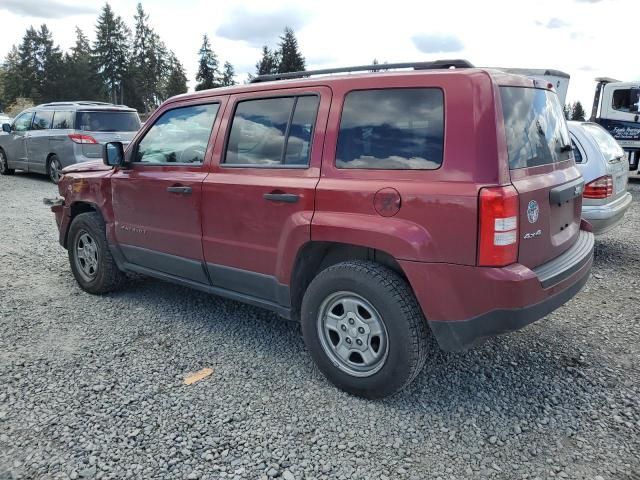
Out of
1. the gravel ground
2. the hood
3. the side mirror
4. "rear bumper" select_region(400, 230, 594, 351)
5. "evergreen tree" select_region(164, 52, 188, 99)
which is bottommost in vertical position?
the gravel ground

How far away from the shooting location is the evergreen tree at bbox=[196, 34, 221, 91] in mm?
71750

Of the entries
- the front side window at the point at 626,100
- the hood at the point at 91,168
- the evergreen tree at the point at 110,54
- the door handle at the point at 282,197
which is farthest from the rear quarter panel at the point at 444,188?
the evergreen tree at the point at 110,54

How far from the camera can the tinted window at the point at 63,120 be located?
444 inches

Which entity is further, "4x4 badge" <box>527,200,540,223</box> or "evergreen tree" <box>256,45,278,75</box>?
"evergreen tree" <box>256,45,278,75</box>

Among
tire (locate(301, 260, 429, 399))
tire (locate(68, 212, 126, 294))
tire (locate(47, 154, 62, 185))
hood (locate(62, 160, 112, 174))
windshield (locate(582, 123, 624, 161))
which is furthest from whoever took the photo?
tire (locate(47, 154, 62, 185))

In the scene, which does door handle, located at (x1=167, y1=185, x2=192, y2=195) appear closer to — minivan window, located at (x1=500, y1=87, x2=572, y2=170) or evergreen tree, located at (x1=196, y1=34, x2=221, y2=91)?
minivan window, located at (x1=500, y1=87, x2=572, y2=170)

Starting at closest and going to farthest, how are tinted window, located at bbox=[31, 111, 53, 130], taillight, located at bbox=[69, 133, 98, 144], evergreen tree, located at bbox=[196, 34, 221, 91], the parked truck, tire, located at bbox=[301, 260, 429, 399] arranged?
tire, located at bbox=[301, 260, 429, 399] < taillight, located at bbox=[69, 133, 98, 144] < tinted window, located at bbox=[31, 111, 53, 130] < the parked truck < evergreen tree, located at bbox=[196, 34, 221, 91]

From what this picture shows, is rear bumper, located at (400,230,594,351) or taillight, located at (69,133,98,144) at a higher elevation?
taillight, located at (69,133,98,144)

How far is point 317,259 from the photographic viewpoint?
3.26m

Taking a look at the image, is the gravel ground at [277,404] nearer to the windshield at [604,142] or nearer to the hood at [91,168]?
the hood at [91,168]

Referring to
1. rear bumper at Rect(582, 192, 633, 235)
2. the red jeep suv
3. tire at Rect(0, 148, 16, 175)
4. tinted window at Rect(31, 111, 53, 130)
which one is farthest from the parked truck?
tire at Rect(0, 148, 16, 175)

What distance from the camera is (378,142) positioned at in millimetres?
2885

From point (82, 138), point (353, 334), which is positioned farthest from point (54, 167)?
point (353, 334)

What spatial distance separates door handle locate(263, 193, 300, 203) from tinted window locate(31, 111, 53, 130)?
10729mm
